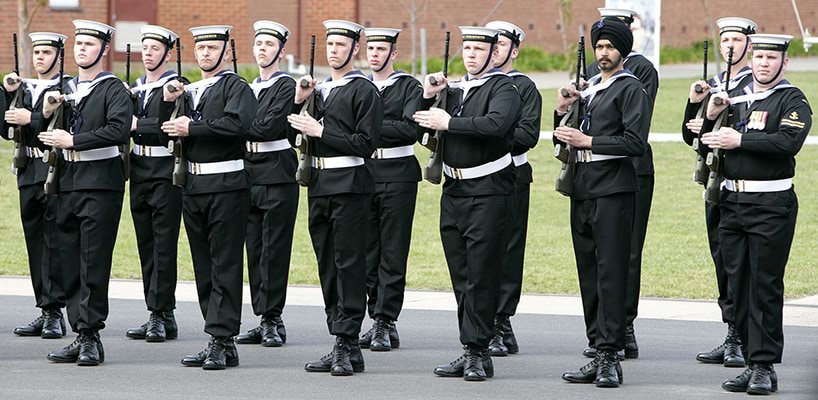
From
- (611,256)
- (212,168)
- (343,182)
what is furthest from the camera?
(212,168)

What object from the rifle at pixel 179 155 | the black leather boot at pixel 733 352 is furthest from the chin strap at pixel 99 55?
the black leather boot at pixel 733 352

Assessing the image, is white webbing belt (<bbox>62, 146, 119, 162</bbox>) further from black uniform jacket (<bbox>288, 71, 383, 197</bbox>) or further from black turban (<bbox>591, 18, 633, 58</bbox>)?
black turban (<bbox>591, 18, 633, 58</bbox>)

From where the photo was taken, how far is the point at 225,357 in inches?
397

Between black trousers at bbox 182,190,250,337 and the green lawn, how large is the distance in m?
4.42

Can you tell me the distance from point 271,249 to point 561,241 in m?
7.04

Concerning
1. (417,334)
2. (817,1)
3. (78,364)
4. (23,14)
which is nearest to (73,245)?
(78,364)

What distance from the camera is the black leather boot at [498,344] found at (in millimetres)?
10758

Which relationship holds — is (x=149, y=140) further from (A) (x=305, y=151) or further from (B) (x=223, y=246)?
(A) (x=305, y=151)

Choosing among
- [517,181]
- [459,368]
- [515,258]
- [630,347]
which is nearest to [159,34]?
[517,181]

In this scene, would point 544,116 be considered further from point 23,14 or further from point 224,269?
point 224,269

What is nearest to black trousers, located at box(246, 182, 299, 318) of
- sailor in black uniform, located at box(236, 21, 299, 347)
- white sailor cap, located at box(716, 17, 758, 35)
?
sailor in black uniform, located at box(236, 21, 299, 347)

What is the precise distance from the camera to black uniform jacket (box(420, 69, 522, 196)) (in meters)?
9.59

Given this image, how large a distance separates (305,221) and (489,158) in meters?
9.54

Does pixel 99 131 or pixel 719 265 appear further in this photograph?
pixel 719 265
